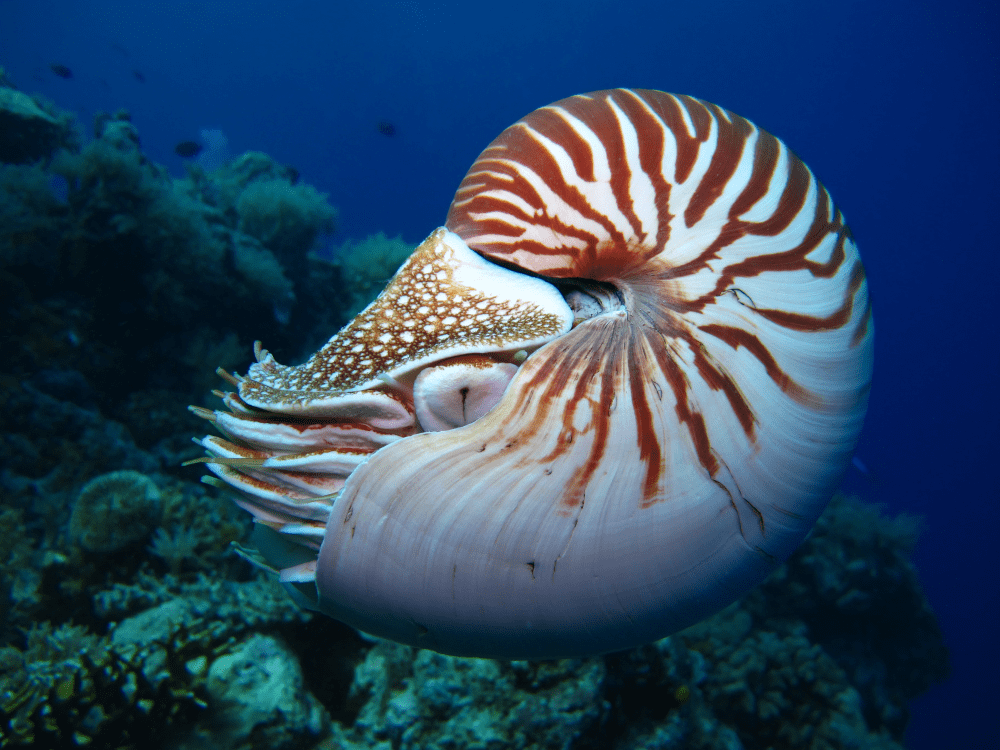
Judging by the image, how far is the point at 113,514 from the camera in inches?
120

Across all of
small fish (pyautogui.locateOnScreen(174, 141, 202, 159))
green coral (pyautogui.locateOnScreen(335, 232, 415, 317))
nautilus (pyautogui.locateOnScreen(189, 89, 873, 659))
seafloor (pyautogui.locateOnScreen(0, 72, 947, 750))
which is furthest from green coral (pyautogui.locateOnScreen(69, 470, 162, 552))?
small fish (pyautogui.locateOnScreen(174, 141, 202, 159))

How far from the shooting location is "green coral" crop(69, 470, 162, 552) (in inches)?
118

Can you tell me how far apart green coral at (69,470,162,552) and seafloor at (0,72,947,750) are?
13 millimetres

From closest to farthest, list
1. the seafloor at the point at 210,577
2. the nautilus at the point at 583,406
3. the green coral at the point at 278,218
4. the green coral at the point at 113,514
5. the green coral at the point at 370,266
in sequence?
the nautilus at the point at 583,406
the seafloor at the point at 210,577
the green coral at the point at 113,514
the green coral at the point at 370,266
the green coral at the point at 278,218

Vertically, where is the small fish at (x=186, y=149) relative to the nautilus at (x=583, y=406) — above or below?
above

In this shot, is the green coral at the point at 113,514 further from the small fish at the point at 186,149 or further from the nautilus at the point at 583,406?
the small fish at the point at 186,149

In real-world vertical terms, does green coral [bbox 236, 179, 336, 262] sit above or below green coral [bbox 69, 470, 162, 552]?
above

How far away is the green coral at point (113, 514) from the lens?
9.80 feet

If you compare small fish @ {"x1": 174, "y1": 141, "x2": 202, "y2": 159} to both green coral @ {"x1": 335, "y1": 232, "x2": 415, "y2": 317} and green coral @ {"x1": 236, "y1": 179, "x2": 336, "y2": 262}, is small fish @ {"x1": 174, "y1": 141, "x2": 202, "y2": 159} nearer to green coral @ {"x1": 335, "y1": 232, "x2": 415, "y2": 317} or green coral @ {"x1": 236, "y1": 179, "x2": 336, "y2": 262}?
green coral @ {"x1": 236, "y1": 179, "x2": 336, "y2": 262}

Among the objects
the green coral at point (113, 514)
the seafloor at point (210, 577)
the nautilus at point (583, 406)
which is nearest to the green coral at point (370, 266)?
the seafloor at point (210, 577)

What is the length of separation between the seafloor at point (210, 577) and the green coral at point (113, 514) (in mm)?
13

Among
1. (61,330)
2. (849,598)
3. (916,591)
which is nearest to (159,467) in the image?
(61,330)

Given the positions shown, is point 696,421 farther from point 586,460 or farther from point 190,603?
point 190,603

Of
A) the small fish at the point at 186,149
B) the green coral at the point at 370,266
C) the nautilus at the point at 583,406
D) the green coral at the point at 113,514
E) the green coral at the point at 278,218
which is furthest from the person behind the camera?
the small fish at the point at 186,149
